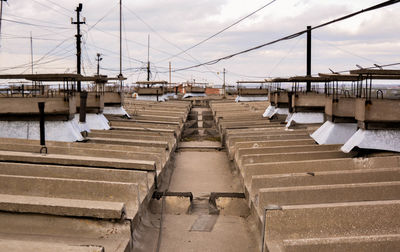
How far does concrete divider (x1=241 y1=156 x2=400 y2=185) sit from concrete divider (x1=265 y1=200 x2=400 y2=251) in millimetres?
3740

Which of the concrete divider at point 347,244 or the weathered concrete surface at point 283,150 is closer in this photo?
the concrete divider at point 347,244

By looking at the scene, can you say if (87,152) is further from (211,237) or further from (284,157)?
Result: (284,157)

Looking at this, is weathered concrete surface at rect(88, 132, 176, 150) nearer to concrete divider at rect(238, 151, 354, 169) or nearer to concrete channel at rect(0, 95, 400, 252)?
concrete channel at rect(0, 95, 400, 252)

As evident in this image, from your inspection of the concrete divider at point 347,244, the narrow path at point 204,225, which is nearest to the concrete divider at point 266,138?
the narrow path at point 204,225

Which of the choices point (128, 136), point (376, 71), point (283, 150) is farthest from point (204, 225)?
point (128, 136)

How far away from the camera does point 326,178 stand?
1044 cm

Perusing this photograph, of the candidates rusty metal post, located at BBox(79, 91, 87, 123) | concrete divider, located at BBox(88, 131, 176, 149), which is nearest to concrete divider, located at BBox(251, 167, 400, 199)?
concrete divider, located at BBox(88, 131, 176, 149)

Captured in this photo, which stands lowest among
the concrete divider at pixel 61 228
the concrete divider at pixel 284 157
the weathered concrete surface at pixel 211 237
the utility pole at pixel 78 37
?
the weathered concrete surface at pixel 211 237

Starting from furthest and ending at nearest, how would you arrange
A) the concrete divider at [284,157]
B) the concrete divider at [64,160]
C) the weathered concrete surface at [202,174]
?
the weathered concrete surface at [202,174]
the concrete divider at [284,157]
the concrete divider at [64,160]

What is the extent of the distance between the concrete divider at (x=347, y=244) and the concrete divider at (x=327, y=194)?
7.98 feet

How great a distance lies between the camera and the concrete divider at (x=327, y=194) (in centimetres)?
915

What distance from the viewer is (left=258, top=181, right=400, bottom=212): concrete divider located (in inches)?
360

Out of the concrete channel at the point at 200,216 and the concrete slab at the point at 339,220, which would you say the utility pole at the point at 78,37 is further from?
the concrete slab at the point at 339,220

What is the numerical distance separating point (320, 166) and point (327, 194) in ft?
8.77
